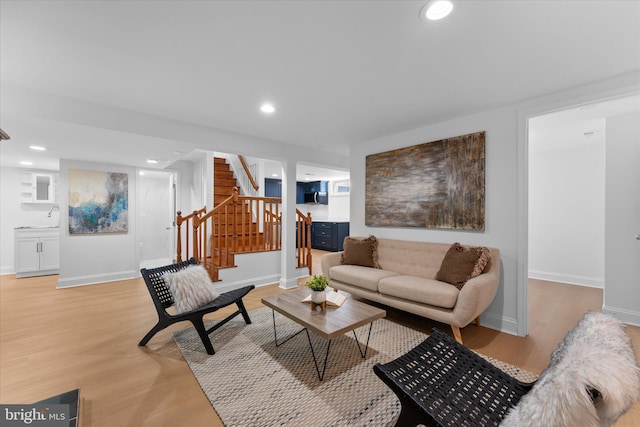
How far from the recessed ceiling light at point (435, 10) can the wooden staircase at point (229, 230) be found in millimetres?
3547

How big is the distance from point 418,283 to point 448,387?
1482 millimetres

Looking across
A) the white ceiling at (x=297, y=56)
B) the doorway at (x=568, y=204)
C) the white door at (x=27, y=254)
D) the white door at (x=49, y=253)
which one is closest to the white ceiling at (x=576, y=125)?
the doorway at (x=568, y=204)

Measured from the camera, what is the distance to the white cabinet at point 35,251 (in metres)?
4.94

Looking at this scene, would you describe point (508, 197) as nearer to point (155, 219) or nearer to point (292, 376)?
point (292, 376)

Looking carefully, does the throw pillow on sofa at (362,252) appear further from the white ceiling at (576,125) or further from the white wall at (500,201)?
the white ceiling at (576,125)

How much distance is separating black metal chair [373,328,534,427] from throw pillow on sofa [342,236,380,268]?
2.06 metres

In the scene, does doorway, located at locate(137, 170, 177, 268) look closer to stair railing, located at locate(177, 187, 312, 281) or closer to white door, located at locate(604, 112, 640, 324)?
stair railing, located at locate(177, 187, 312, 281)

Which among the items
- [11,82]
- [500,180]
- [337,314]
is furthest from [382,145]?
[11,82]

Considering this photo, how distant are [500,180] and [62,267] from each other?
256 inches

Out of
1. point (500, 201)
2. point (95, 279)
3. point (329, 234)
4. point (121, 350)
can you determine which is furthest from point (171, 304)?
point (329, 234)

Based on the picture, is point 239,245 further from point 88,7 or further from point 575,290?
point 575,290

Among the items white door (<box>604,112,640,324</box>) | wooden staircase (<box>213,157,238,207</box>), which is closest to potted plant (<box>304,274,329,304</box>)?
white door (<box>604,112,640,324</box>)

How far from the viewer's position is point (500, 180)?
2914 millimetres

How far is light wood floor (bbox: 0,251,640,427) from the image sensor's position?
5.80 ft
